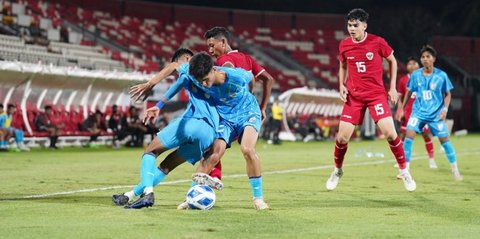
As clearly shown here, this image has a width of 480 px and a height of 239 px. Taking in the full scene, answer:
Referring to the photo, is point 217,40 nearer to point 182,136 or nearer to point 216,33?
point 216,33

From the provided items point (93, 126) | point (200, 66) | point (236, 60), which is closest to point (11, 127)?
point (93, 126)

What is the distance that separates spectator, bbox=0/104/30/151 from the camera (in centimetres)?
2282

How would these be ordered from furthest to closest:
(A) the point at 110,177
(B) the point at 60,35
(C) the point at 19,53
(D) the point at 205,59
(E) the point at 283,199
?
(B) the point at 60,35, (C) the point at 19,53, (A) the point at 110,177, (E) the point at 283,199, (D) the point at 205,59

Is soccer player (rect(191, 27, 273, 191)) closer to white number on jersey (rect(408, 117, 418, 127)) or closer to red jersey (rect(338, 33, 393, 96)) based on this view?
red jersey (rect(338, 33, 393, 96))

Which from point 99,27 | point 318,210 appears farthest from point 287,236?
point 99,27

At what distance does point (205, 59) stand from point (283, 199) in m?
2.62

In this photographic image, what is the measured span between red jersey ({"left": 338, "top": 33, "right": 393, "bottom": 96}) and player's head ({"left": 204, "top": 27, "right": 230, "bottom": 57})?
2.34 m

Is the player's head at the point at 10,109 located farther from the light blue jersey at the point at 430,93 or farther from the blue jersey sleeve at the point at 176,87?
the blue jersey sleeve at the point at 176,87

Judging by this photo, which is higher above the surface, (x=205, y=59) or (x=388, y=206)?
(x=205, y=59)

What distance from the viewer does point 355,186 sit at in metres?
12.6

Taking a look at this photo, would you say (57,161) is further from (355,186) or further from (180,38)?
(180,38)

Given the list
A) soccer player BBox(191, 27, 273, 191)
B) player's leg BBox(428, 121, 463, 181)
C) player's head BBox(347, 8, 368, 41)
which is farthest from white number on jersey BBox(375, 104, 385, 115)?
player's leg BBox(428, 121, 463, 181)

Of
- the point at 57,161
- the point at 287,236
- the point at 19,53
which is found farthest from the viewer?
the point at 19,53

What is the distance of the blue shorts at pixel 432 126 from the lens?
14688 millimetres
